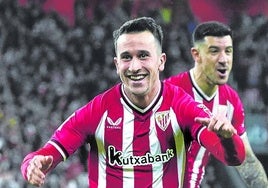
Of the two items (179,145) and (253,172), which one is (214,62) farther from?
(179,145)

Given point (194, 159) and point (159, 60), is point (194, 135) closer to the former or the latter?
point (159, 60)

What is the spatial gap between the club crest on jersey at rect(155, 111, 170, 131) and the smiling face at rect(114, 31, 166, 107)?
0.38 ft

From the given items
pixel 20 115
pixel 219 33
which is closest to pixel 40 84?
Result: pixel 20 115

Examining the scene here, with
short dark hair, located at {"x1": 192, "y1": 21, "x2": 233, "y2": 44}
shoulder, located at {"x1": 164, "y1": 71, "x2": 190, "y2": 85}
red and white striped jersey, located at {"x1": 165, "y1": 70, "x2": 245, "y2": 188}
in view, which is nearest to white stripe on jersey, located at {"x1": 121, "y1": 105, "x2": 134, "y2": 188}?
red and white striped jersey, located at {"x1": 165, "y1": 70, "x2": 245, "y2": 188}

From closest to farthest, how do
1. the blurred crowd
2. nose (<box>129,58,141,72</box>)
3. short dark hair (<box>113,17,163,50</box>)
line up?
1. nose (<box>129,58,141,72</box>)
2. short dark hair (<box>113,17,163,50</box>)
3. the blurred crowd

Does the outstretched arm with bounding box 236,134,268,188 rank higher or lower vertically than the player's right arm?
lower

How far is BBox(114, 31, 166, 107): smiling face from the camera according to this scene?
3.17 m

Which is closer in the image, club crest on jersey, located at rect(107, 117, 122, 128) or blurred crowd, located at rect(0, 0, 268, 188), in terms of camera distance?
club crest on jersey, located at rect(107, 117, 122, 128)

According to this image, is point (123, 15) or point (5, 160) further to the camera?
point (123, 15)

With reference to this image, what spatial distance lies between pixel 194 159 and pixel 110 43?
8.71 meters

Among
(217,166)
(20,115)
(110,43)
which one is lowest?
(217,166)

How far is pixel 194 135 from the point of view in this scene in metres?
3.20

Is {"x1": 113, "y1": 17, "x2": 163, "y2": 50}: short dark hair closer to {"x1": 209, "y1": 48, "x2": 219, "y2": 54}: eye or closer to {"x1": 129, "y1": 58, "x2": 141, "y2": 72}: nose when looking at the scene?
{"x1": 129, "y1": 58, "x2": 141, "y2": 72}: nose

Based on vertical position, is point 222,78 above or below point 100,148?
above
